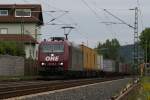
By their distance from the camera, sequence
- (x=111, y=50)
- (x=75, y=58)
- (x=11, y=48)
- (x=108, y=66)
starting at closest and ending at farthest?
(x=75, y=58)
(x=11, y=48)
(x=108, y=66)
(x=111, y=50)

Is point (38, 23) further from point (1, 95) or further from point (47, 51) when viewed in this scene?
point (1, 95)

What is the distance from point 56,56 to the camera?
4884 centimetres

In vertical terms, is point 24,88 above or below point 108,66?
below

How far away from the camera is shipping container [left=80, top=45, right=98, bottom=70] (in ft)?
193

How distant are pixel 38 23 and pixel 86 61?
33935 millimetres

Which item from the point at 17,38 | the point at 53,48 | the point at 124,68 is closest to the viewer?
the point at 53,48

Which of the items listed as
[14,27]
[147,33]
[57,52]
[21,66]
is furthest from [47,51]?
[147,33]

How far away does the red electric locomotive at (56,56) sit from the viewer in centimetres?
4806

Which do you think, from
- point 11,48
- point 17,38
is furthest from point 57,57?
point 17,38

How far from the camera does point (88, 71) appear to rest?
206 feet

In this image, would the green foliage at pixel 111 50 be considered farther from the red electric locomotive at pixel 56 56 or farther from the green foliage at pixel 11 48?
the red electric locomotive at pixel 56 56

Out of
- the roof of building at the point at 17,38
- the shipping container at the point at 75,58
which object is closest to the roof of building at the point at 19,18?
the roof of building at the point at 17,38

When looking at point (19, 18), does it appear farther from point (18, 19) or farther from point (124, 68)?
point (124, 68)

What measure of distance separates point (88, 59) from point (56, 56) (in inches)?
539
